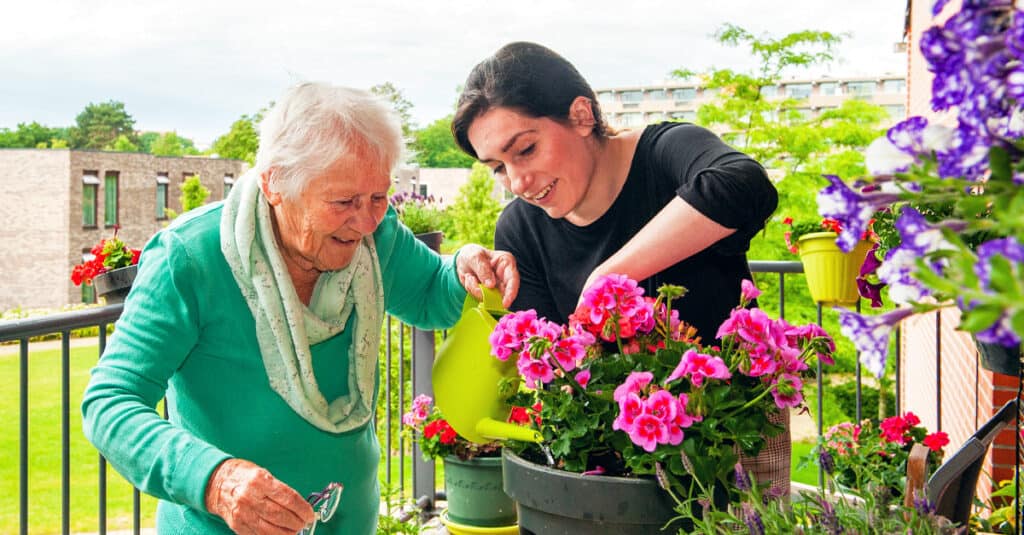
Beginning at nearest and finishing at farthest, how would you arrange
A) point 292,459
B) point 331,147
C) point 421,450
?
point 331,147, point 292,459, point 421,450

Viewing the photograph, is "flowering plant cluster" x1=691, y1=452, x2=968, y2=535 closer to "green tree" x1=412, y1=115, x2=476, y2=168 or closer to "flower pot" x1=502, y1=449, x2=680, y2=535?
"flower pot" x1=502, y1=449, x2=680, y2=535

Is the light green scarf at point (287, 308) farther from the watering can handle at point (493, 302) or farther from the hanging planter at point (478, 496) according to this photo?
the hanging planter at point (478, 496)

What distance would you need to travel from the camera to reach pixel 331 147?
47.7 inches

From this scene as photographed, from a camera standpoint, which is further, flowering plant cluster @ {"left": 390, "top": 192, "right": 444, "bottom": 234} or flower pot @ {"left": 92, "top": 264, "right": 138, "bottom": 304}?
flowering plant cluster @ {"left": 390, "top": 192, "right": 444, "bottom": 234}

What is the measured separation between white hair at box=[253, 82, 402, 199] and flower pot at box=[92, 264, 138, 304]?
114 centimetres

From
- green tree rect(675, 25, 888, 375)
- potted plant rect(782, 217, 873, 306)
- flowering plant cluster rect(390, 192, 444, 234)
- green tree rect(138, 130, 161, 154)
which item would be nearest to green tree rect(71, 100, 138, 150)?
green tree rect(138, 130, 161, 154)

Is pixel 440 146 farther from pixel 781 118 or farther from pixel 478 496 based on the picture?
pixel 478 496

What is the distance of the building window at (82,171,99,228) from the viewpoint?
32.9m

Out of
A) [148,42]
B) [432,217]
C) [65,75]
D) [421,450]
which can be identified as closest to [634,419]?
[421,450]

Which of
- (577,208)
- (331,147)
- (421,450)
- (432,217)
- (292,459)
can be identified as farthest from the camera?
(432,217)

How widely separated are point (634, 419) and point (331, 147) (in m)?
0.61

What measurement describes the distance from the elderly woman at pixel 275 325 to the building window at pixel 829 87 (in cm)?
5586

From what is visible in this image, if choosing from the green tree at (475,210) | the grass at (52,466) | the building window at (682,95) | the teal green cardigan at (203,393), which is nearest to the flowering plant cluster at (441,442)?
the teal green cardigan at (203,393)

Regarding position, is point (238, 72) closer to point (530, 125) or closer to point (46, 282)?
point (46, 282)
